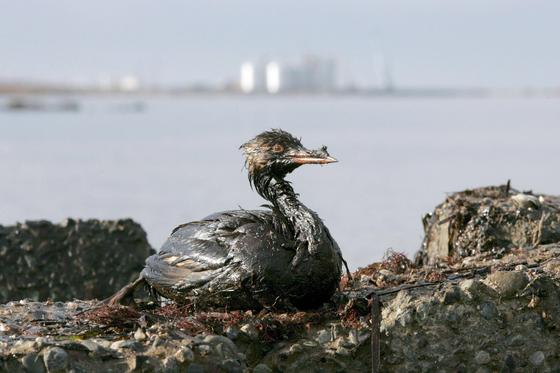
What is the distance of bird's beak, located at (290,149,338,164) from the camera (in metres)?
8.66

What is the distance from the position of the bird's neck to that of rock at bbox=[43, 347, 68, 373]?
1956 millimetres

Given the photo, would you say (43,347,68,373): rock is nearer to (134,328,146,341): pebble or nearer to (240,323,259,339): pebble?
(134,328,146,341): pebble

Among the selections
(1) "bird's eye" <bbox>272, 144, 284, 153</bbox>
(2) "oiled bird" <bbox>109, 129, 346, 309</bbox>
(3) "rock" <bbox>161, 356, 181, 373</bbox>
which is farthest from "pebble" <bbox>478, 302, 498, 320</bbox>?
(3) "rock" <bbox>161, 356, 181, 373</bbox>

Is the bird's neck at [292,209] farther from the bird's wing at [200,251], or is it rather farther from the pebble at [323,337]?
the pebble at [323,337]

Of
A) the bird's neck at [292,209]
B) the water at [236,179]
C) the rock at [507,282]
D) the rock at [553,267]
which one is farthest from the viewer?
the water at [236,179]

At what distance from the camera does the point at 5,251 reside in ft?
43.7

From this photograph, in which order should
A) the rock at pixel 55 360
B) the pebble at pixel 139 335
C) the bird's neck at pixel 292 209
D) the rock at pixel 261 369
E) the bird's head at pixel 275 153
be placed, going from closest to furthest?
1. the rock at pixel 55 360
2. the pebble at pixel 139 335
3. the rock at pixel 261 369
4. the bird's neck at pixel 292 209
5. the bird's head at pixel 275 153

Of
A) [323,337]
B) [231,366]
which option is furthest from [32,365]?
[323,337]

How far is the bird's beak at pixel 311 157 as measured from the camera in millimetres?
8656

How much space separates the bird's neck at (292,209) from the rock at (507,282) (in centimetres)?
147

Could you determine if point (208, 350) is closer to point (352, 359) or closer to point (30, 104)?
point (352, 359)

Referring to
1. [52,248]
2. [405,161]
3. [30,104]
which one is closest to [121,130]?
[405,161]

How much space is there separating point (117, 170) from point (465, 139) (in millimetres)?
23839

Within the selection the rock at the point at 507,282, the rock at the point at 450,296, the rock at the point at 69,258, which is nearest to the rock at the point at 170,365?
the rock at the point at 450,296
